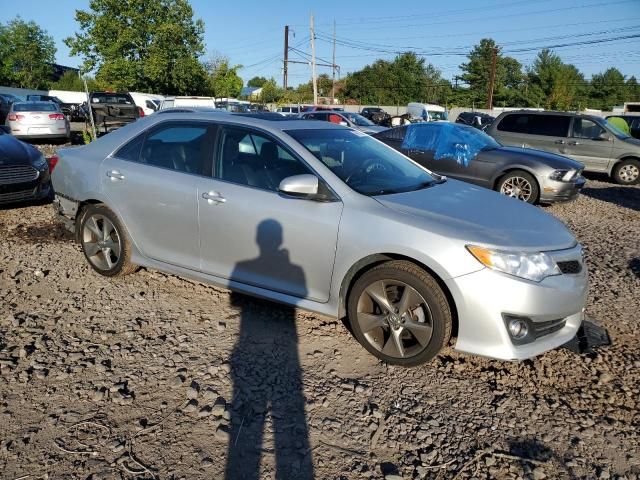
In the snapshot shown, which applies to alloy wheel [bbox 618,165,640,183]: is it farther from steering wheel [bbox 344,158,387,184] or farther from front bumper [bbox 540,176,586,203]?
steering wheel [bbox 344,158,387,184]

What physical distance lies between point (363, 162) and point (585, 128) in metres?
10.2

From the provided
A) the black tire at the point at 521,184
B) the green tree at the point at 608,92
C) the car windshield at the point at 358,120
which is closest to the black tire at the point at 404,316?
the black tire at the point at 521,184

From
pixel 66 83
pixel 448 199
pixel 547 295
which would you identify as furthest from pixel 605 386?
pixel 66 83

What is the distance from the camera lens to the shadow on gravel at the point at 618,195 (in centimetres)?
960

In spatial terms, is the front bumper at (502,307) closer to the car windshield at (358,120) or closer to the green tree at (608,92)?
the car windshield at (358,120)

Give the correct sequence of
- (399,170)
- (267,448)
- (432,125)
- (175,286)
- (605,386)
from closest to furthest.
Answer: (267,448), (605,386), (399,170), (175,286), (432,125)

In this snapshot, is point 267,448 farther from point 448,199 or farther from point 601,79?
point 601,79

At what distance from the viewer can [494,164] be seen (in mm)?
8547

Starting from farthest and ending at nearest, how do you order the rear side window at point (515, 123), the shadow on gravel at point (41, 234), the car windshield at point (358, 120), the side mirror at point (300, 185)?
the car windshield at point (358, 120) < the rear side window at point (515, 123) < the shadow on gravel at point (41, 234) < the side mirror at point (300, 185)

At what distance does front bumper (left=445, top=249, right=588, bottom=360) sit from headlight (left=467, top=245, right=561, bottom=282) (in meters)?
0.04

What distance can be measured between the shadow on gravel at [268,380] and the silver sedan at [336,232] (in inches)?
1.1

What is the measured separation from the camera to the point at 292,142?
3627mm

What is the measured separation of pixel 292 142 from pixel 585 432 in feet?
8.46

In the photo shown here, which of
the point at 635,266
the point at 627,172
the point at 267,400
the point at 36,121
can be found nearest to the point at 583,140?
the point at 627,172
